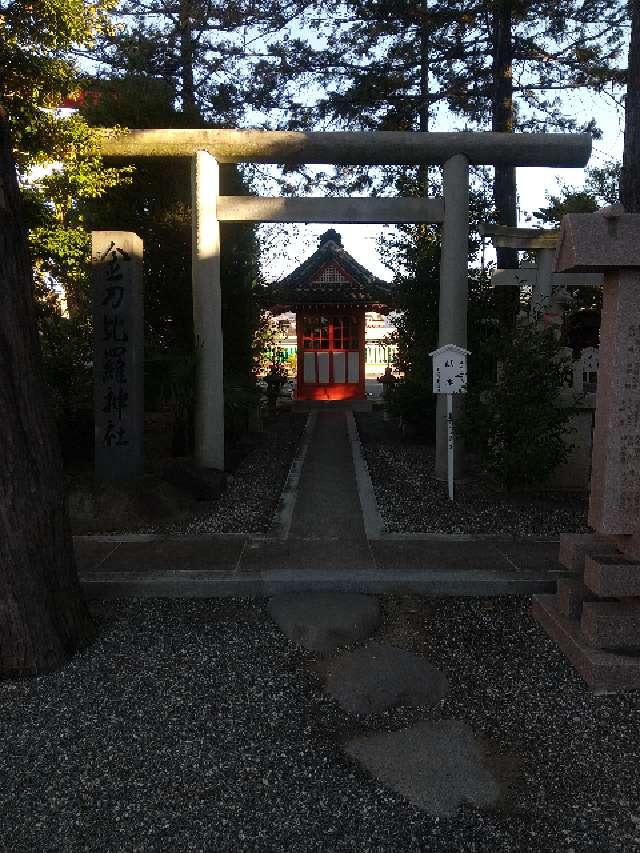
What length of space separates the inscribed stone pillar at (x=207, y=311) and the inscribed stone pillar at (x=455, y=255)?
308 cm

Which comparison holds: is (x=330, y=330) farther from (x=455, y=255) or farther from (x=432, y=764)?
(x=432, y=764)

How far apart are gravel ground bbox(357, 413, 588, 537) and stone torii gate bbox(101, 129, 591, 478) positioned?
939 mm

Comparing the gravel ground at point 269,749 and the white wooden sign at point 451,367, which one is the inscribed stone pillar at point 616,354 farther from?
the white wooden sign at point 451,367

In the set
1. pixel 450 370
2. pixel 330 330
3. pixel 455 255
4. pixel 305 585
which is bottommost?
pixel 305 585

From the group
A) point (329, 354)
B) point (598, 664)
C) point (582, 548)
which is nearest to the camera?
point (598, 664)

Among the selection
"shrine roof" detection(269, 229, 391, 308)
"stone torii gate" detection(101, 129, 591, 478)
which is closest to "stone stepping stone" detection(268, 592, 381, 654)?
"stone torii gate" detection(101, 129, 591, 478)

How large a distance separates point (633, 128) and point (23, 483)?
649cm

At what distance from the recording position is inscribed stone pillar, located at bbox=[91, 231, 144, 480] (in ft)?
23.6

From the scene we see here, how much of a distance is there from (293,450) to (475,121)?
27.1 feet

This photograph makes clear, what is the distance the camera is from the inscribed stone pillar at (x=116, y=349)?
283 inches

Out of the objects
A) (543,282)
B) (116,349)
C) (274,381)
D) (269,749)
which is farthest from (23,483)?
(274,381)

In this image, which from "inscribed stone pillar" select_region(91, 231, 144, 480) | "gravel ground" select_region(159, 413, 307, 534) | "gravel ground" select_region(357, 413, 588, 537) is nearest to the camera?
"gravel ground" select_region(357, 413, 588, 537)

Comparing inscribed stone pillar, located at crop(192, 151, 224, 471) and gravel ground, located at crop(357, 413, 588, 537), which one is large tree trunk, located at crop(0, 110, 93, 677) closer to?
gravel ground, located at crop(357, 413, 588, 537)

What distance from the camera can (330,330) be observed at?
18938mm
